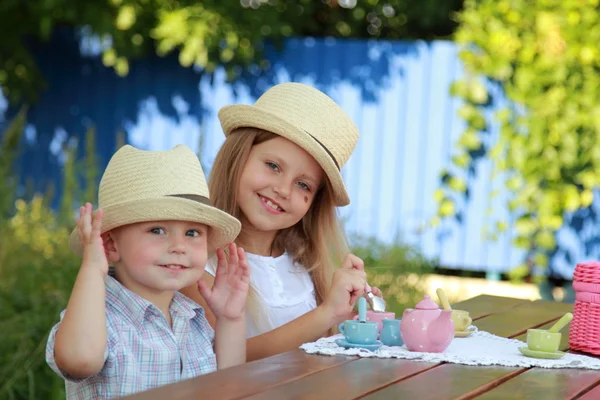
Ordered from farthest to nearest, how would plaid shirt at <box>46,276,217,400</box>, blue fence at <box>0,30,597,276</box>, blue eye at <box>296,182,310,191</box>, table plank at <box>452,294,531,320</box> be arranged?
blue fence at <box>0,30,597,276</box>, table plank at <box>452,294,531,320</box>, blue eye at <box>296,182,310,191</box>, plaid shirt at <box>46,276,217,400</box>

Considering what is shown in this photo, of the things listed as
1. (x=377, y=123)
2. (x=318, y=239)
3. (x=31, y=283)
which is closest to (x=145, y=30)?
(x=377, y=123)

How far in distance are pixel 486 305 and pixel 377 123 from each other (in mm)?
4308

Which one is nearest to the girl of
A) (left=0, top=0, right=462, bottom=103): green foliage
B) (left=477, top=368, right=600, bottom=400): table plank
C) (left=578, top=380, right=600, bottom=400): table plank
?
(left=477, top=368, right=600, bottom=400): table plank

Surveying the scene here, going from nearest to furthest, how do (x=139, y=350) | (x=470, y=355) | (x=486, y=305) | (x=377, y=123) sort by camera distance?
(x=139, y=350) < (x=470, y=355) < (x=486, y=305) < (x=377, y=123)

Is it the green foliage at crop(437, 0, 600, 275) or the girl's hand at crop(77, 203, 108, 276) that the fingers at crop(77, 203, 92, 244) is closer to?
the girl's hand at crop(77, 203, 108, 276)

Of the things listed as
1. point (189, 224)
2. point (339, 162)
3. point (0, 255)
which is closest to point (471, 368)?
point (189, 224)

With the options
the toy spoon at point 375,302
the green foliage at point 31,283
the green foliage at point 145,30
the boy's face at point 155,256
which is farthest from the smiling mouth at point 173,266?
the green foliage at point 145,30

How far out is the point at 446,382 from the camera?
76.8 inches

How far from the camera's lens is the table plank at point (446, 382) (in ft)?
5.91

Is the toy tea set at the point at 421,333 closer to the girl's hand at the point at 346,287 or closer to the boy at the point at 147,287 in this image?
the girl's hand at the point at 346,287

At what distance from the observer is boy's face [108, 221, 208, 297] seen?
218cm

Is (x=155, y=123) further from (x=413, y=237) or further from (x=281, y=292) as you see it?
(x=281, y=292)

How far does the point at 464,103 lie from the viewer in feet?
23.2

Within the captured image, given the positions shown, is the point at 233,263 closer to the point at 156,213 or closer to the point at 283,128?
the point at 156,213
